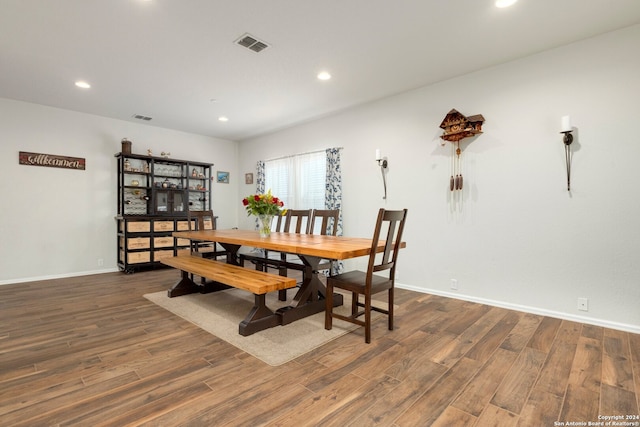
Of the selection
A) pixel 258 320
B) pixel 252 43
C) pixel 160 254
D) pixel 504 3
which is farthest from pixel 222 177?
pixel 504 3

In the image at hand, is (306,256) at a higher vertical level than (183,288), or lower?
higher

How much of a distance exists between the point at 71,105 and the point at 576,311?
688cm

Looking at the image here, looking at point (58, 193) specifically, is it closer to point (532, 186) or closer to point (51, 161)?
point (51, 161)

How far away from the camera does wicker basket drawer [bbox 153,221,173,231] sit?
204 inches

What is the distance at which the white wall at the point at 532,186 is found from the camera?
264 cm

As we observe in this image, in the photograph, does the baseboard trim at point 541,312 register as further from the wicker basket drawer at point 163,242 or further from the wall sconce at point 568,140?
the wicker basket drawer at point 163,242

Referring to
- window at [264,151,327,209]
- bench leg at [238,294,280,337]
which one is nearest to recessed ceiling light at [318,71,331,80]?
window at [264,151,327,209]

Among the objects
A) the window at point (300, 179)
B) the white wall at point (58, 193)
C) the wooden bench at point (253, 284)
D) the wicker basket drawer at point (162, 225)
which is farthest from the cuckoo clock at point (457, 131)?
the white wall at point (58, 193)

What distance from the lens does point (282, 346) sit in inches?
90.1

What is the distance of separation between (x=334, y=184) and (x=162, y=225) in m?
3.12

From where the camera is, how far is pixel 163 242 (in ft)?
17.3

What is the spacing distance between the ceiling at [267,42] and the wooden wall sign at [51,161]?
0.81m

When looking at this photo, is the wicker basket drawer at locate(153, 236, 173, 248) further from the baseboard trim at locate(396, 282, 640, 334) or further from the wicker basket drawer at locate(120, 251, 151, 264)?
the baseboard trim at locate(396, 282, 640, 334)

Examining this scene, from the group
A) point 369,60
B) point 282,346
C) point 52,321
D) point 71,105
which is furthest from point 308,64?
point 71,105
